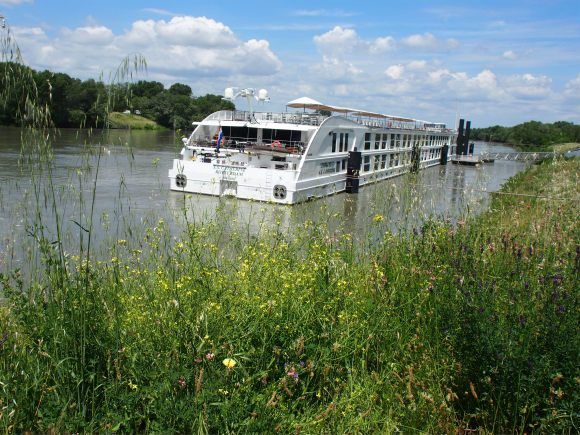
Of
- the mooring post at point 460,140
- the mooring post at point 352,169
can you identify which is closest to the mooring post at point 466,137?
the mooring post at point 460,140

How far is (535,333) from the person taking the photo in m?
3.27

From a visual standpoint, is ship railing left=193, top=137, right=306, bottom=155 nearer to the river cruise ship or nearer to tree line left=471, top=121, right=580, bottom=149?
the river cruise ship

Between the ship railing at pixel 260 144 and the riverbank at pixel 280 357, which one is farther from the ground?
the ship railing at pixel 260 144

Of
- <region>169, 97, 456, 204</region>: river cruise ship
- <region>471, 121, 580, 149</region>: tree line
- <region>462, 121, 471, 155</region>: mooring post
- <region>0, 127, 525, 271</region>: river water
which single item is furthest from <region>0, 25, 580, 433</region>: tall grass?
<region>462, 121, 471, 155</region>: mooring post

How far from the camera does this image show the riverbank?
2596mm

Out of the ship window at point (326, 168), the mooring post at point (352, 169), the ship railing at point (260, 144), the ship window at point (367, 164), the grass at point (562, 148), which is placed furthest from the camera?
the ship window at point (367, 164)

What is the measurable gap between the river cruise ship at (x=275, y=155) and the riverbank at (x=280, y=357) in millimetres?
12207

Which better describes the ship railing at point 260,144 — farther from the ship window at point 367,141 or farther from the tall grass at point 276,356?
the tall grass at point 276,356

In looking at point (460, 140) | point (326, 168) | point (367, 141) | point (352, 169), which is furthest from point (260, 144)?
point (460, 140)

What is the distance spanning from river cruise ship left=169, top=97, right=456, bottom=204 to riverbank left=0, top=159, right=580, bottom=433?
481 inches

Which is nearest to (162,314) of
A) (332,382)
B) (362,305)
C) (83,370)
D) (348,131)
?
(83,370)

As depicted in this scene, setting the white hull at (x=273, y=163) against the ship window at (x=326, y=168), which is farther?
the ship window at (x=326, y=168)

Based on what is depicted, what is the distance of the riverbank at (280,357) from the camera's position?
2.60m

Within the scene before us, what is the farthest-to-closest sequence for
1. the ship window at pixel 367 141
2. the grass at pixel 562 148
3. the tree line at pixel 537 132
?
the tree line at pixel 537 132 → the ship window at pixel 367 141 → the grass at pixel 562 148
